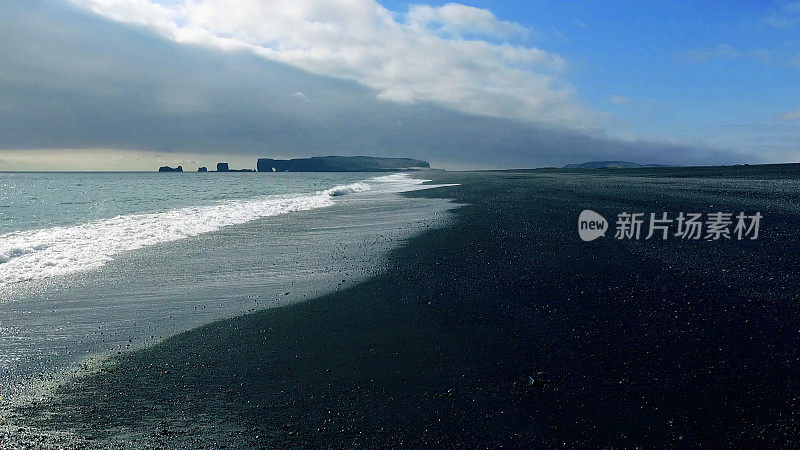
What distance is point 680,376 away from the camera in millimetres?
4570

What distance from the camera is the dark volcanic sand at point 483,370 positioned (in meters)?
3.88

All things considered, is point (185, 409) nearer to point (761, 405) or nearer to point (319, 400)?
point (319, 400)

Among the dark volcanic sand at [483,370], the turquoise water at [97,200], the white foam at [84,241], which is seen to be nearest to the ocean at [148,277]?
the white foam at [84,241]

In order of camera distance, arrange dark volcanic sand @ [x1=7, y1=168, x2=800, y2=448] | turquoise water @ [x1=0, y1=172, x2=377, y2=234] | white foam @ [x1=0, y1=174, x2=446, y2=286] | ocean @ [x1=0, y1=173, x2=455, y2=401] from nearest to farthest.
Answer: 1. dark volcanic sand @ [x1=7, y1=168, x2=800, y2=448]
2. ocean @ [x1=0, y1=173, x2=455, y2=401]
3. white foam @ [x1=0, y1=174, x2=446, y2=286]
4. turquoise water @ [x1=0, y1=172, x2=377, y2=234]

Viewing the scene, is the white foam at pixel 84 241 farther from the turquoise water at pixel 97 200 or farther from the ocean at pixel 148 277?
the turquoise water at pixel 97 200

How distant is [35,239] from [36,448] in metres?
14.0

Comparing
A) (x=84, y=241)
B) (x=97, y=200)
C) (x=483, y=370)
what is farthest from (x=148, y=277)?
(x=97, y=200)

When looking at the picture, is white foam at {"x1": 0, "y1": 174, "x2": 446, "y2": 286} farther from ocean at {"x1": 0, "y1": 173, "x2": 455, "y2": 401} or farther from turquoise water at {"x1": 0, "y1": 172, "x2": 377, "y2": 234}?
turquoise water at {"x1": 0, "y1": 172, "x2": 377, "y2": 234}

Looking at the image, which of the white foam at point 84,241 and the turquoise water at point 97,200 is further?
the turquoise water at point 97,200

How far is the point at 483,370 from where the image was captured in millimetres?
4852

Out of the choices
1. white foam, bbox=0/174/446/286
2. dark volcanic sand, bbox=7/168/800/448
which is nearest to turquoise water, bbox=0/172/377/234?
white foam, bbox=0/174/446/286

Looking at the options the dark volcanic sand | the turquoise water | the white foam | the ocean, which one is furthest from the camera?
the turquoise water

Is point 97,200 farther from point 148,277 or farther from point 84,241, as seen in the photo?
point 148,277

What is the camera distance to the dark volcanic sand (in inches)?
153
